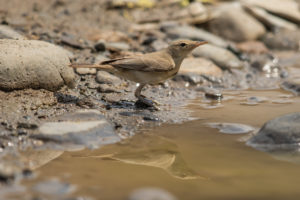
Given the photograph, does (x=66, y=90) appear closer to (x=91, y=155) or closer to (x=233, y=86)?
(x=91, y=155)

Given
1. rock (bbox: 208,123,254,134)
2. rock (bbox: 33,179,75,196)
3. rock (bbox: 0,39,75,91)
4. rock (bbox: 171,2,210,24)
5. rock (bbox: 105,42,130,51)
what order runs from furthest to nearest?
rock (bbox: 171,2,210,24), rock (bbox: 105,42,130,51), rock (bbox: 0,39,75,91), rock (bbox: 208,123,254,134), rock (bbox: 33,179,75,196)

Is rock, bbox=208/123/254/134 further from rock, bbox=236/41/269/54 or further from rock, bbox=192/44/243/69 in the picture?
rock, bbox=236/41/269/54

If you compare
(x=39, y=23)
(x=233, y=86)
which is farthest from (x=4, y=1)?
(x=233, y=86)

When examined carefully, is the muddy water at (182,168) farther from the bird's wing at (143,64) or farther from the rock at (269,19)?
the rock at (269,19)

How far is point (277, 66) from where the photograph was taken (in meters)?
10.1

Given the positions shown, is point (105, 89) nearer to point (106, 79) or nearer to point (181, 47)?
point (106, 79)

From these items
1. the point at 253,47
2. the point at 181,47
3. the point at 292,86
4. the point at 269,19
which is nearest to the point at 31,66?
the point at 181,47

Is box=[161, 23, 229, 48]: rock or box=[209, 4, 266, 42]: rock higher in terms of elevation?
box=[209, 4, 266, 42]: rock

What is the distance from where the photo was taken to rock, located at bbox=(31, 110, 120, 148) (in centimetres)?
483

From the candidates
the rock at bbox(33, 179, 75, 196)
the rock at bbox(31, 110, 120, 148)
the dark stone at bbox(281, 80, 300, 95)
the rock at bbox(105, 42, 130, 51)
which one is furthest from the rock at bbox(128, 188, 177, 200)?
the rock at bbox(105, 42, 130, 51)

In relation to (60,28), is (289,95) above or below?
below

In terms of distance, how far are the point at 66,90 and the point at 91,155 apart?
2.38 meters

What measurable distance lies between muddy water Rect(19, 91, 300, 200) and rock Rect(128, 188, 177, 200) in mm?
97

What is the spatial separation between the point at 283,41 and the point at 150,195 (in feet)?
34.3
